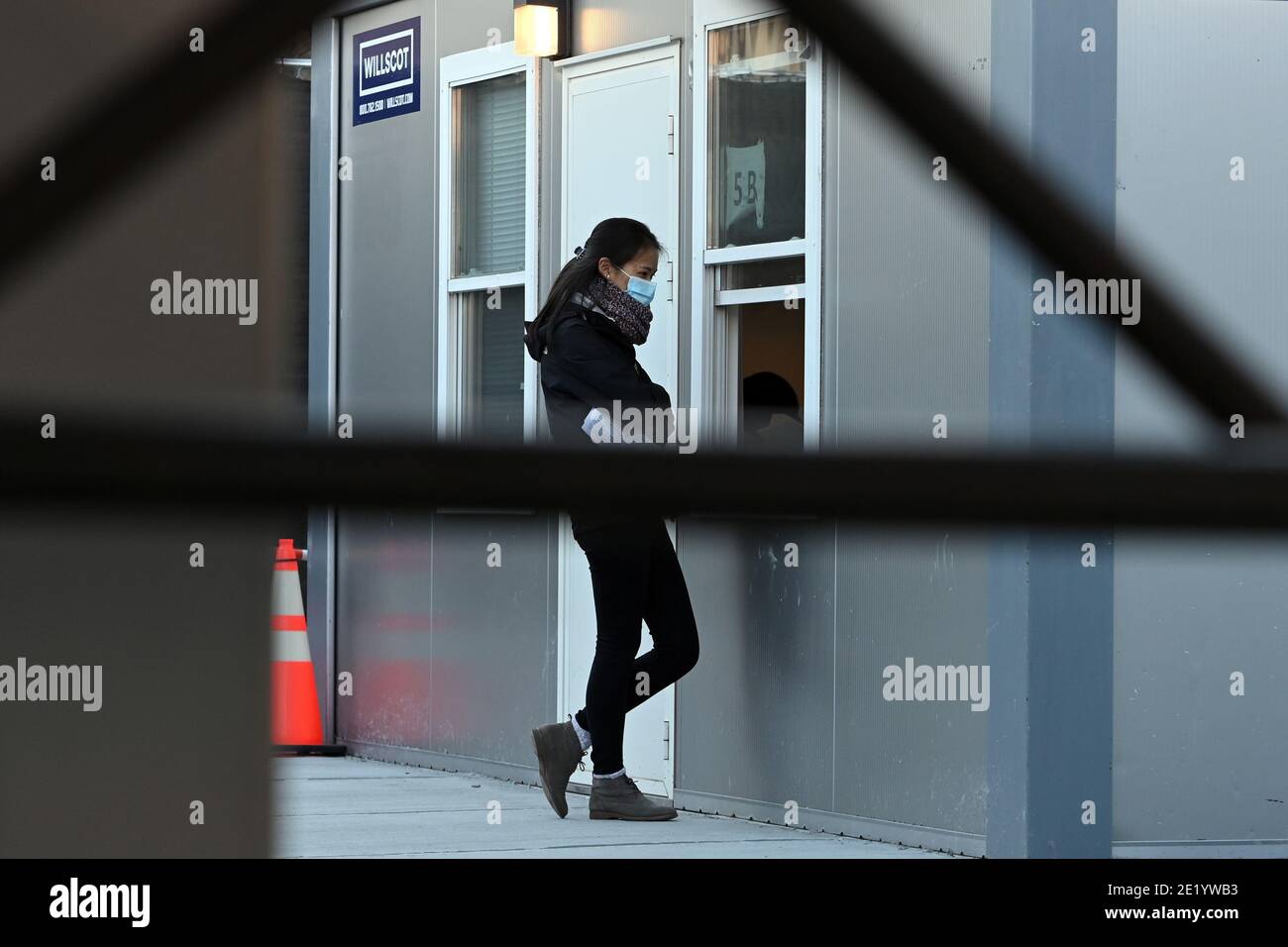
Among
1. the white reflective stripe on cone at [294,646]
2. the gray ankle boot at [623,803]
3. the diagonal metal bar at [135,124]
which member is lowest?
the gray ankle boot at [623,803]

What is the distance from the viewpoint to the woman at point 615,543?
659cm

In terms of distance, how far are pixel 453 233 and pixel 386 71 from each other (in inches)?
38.1

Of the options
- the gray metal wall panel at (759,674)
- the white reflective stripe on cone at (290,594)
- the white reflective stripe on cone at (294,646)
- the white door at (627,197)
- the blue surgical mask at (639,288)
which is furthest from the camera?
the white reflective stripe on cone at (290,594)

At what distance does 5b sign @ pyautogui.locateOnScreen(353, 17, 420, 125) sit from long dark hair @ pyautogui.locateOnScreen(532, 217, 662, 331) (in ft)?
7.69

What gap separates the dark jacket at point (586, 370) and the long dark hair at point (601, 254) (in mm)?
43

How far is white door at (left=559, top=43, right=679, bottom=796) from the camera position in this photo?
7230 millimetres

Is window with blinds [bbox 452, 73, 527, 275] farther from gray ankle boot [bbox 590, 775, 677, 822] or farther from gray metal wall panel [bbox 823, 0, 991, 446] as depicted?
gray ankle boot [bbox 590, 775, 677, 822]

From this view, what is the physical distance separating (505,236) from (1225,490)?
7269mm

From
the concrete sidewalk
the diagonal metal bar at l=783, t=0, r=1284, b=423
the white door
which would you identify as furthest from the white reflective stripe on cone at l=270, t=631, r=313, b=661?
the diagonal metal bar at l=783, t=0, r=1284, b=423

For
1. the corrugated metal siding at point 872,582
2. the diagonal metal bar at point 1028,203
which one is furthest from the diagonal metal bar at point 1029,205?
the corrugated metal siding at point 872,582

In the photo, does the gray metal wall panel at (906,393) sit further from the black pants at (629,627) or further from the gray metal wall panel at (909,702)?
the black pants at (629,627)

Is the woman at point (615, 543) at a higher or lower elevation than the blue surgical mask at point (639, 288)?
lower
